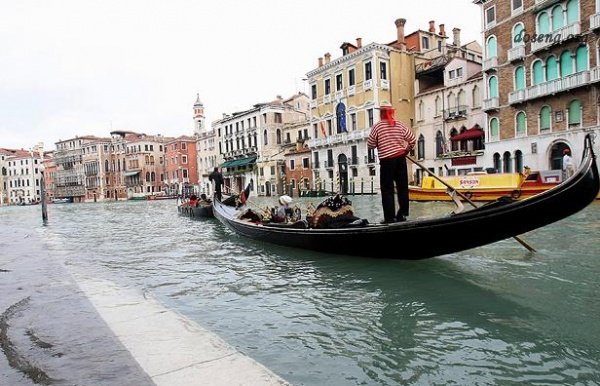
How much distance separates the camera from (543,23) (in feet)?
56.7

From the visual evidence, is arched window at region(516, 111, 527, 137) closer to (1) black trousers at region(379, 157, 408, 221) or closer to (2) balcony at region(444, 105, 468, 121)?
(2) balcony at region(444, 105, 468, 121)

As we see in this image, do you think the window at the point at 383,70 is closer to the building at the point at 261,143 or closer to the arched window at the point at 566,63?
the building at the point at 261,143

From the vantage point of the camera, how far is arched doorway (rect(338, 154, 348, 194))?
94.2 feet

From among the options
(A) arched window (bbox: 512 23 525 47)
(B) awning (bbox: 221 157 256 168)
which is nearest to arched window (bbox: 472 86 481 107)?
(A) arched window (bbox: 512 23 525 47)

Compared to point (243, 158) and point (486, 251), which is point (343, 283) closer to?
point (486, 251)

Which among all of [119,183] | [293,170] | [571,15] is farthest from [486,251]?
[119,183]

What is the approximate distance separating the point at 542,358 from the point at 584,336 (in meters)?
0.52

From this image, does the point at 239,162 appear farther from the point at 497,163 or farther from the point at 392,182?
the point at 392,182

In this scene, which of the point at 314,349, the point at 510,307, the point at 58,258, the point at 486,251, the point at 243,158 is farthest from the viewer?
the point at 243,158

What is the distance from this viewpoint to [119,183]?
187 ft

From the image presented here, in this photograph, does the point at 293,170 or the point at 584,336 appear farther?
the point at 293,170

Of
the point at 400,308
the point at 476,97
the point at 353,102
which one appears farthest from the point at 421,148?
the point at 400,308

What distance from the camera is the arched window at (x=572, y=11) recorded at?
16.1 metres

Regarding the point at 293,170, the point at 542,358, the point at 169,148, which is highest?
the point at 169,148
